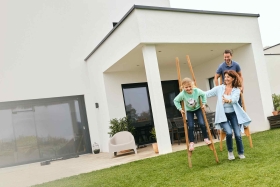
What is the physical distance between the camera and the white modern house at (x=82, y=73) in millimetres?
8023

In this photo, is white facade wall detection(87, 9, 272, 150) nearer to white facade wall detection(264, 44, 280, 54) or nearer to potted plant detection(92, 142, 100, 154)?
potted plant detection(92, 142, 100, 154)

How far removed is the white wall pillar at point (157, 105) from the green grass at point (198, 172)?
0.66 m

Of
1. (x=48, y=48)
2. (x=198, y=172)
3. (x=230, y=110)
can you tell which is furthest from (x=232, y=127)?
(x=48, y=48)

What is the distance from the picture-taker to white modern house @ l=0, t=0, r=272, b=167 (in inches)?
316

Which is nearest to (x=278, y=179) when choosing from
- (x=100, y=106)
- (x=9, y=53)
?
(x=100, y=106)

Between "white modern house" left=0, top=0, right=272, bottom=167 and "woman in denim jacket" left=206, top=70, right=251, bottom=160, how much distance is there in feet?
10.4

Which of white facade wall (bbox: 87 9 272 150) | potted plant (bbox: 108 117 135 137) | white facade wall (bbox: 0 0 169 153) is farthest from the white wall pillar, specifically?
white facade wall (bbox: 0 0 169 153)

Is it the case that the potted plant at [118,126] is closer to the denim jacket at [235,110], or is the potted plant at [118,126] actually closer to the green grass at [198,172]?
the green grass at [198,172]

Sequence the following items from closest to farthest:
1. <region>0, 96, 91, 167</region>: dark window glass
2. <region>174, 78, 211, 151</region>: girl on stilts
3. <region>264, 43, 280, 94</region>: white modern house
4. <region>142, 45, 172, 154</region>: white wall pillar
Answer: <region>174, 78, 211, 151</region>: girl on stilts → <region>142, 45, 172, 154</region>: white wall pillar → <region>0, 96, 91, 167</region>: dark window glass → <region>264, 43, 280, 94</region>: white modern house

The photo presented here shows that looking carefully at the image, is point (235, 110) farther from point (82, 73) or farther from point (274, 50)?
point (274, 50)

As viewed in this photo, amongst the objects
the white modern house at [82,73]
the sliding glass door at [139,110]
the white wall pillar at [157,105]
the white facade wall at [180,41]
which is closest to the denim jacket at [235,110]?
the white wall pillar at [157,105]

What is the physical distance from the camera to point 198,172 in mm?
4070

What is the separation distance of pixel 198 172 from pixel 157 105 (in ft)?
8.76

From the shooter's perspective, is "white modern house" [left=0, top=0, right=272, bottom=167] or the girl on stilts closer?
the girl on stilts
